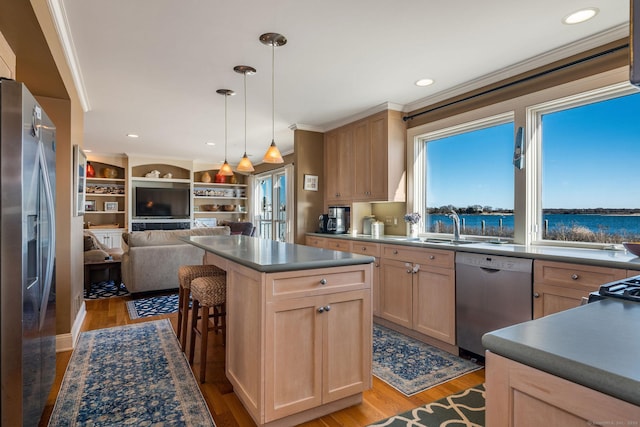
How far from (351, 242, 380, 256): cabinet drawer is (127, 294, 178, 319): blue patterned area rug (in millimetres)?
2240

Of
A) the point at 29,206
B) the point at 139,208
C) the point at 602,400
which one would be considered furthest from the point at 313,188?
the point at 139,208

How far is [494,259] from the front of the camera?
2.59 meters

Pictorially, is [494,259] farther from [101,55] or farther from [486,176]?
[101,55]

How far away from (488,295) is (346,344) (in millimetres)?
1281

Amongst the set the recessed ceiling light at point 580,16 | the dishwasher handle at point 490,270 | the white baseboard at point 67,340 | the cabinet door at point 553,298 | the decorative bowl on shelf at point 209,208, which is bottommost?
the white baseboard at point 67,340

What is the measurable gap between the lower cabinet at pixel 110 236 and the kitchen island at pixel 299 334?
6999 mm

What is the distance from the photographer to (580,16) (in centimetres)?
226

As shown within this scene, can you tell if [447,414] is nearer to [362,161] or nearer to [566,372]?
[566,372]

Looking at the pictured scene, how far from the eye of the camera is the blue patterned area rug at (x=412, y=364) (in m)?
2.39

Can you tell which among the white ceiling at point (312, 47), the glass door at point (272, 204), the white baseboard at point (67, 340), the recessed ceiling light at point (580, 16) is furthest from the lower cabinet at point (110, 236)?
the recessed ceiling light at point (580, 16)

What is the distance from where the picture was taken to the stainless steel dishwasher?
243 cm

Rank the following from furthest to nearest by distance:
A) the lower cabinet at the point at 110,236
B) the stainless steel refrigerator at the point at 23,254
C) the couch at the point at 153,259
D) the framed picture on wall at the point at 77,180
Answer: the lower cabinet at the point at 110,236 < the couch at the point at 153,259 < the framed picture on wall at the point at 77,180 < the stainless steel refrigerator at the point at 23,254

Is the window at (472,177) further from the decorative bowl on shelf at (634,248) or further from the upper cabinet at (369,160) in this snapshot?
the decorative bowl on shelf at (634,248)

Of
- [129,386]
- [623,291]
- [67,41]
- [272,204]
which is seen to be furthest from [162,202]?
[623,291]
